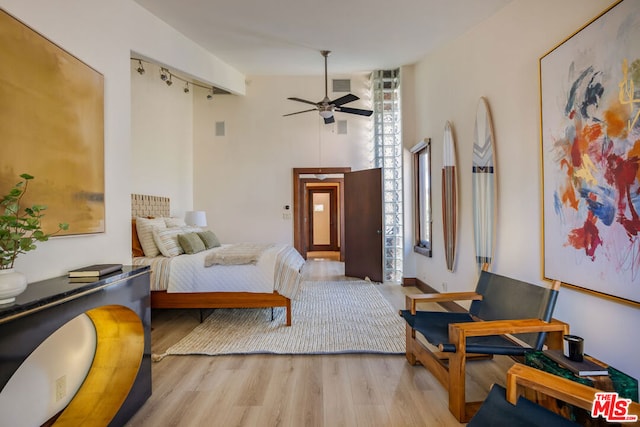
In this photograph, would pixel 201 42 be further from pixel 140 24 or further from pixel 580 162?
pixel 580 162

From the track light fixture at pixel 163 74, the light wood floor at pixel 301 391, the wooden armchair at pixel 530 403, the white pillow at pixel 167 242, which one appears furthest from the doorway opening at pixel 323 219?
the wooden armchair at pixel 530 403

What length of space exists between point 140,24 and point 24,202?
2.17m

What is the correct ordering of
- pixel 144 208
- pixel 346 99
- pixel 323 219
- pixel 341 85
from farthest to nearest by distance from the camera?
pixel 323 219 → pixel 341 85 → pixel 144 208 → pixel 346 99

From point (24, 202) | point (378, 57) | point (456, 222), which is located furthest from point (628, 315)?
point (378, 57)

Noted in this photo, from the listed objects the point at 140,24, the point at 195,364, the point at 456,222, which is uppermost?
the point at 140,24

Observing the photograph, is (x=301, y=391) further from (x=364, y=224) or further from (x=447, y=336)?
(x=364, y=224)

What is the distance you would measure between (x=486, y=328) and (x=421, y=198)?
3352 millimetres

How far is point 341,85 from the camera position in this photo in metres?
5.89

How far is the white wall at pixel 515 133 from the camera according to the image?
5.86 feet

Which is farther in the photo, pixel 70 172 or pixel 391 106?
pixel 391 106

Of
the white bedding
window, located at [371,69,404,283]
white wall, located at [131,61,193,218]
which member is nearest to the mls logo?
the white bedding

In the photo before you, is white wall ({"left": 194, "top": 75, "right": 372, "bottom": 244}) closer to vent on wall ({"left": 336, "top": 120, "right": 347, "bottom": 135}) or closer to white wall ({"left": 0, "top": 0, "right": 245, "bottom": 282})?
vent on wall ({"left": 336, "top": 120, "right": 347, "bottom": 135})

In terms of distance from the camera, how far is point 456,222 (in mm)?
3459

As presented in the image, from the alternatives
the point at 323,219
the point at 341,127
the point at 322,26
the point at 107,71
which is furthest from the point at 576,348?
the point at 323,219
